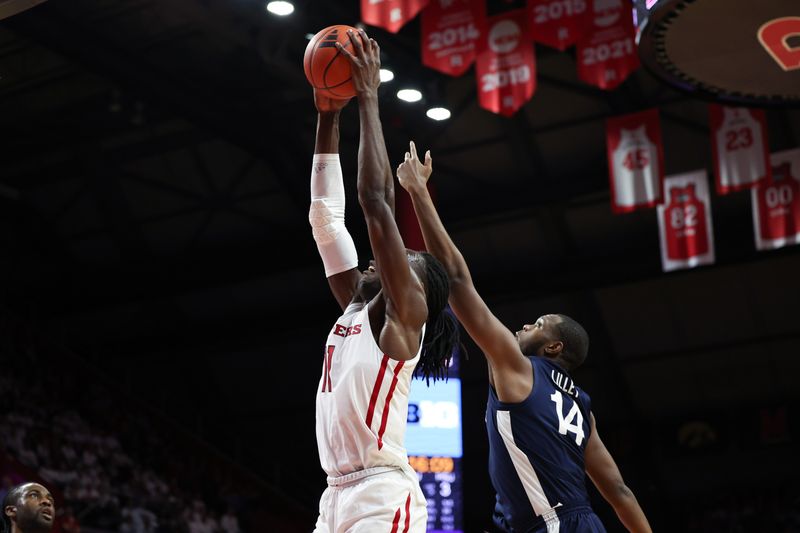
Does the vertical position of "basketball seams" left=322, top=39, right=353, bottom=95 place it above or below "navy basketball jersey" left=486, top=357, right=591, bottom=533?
above

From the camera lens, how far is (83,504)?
15.5 metres

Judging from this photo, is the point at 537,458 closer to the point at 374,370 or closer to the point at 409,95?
the point at 374,370

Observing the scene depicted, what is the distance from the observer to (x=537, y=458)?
15.1 feet

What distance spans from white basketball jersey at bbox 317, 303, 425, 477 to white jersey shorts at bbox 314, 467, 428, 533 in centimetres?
4

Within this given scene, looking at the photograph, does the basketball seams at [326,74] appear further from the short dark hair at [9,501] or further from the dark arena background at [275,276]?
the dark arena background at [275,276]

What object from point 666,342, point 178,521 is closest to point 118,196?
point 178,521

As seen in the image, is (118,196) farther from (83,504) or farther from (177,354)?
(83,504)

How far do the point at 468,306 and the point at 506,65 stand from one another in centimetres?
788

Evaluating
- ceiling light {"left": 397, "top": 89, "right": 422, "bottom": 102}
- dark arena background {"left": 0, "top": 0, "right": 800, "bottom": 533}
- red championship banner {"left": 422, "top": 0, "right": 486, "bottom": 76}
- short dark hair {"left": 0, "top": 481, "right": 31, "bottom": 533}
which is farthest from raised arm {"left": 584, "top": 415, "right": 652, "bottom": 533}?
ceiling light {"left": 397, "top": 89, "right": 422, "bottom": 102}

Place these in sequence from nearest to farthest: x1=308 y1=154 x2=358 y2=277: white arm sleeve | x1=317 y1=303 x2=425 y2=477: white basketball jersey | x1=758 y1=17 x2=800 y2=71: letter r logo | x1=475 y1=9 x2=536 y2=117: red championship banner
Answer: x1=317 y1=303 x2=425 y2=477: white basketball jersey < x1=308 y1=154 x2=358 y2=277: white arm sleeve < x1=758 y1=17 x2=800 y2=71: letter r logo < x1=475 y1=9 x2=536 y2=117: red championship banner

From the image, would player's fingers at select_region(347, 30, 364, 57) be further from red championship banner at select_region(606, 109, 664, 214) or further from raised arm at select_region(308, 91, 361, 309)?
red championship banner at select_region(606, 109, 664, 214)

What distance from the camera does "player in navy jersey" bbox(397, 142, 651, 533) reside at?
458cm

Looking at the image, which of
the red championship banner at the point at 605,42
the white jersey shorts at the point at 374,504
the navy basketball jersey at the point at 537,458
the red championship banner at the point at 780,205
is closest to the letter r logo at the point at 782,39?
the red championship banner at the point at 605,42

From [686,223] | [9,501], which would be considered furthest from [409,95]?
[9,501]
